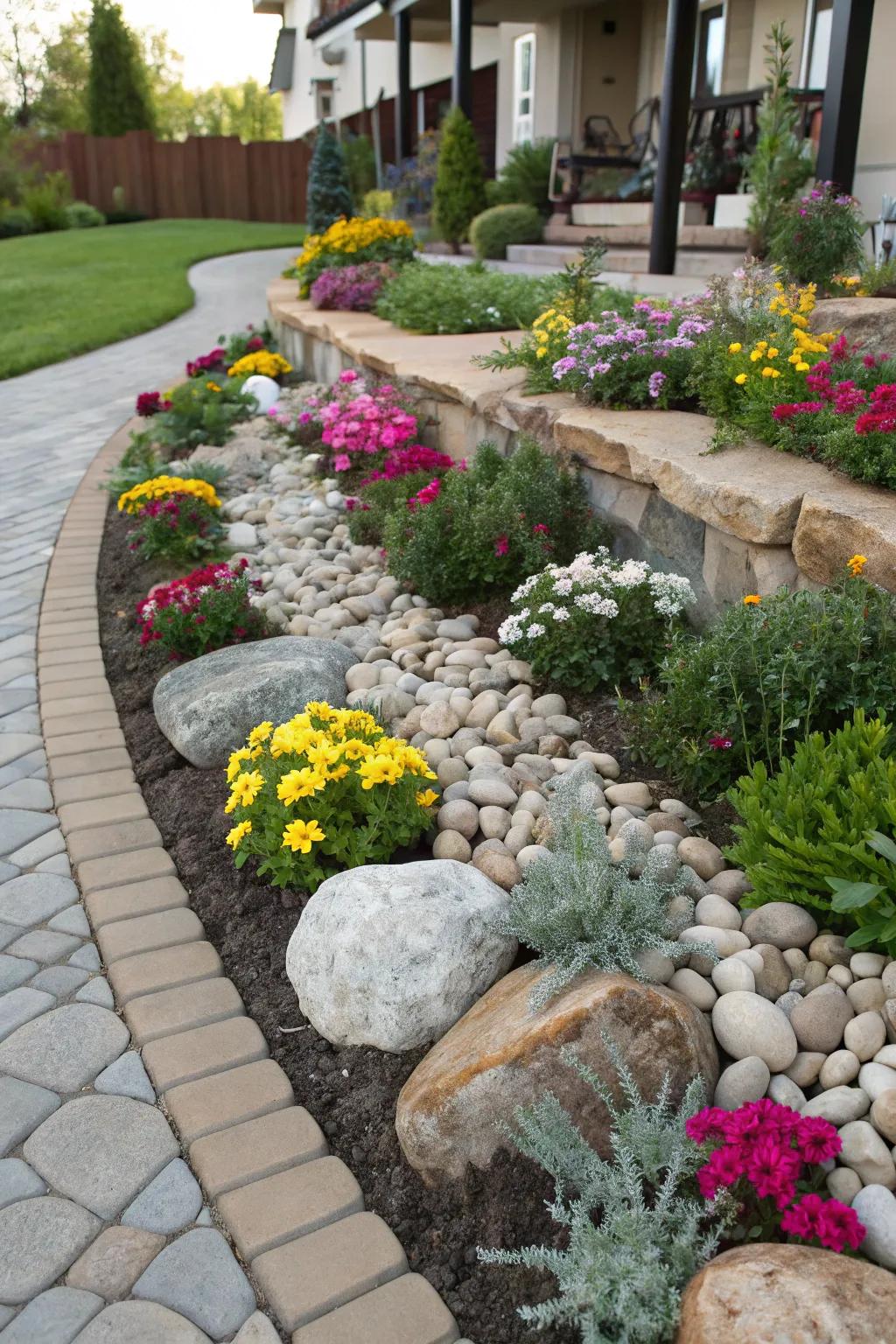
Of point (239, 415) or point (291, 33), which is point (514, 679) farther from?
point (291, 33)

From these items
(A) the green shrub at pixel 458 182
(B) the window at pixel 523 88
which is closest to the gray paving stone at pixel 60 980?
(A) the green shrub at pixel 458 182

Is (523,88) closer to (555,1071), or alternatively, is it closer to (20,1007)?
(20,1007)

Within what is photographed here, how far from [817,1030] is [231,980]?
128cm

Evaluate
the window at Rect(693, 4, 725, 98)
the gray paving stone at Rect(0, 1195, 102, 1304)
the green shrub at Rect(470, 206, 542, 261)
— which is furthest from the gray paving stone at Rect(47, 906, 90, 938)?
the window at Rect(693, 4, 725, 98)

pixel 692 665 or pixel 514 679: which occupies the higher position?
pixel 692 665

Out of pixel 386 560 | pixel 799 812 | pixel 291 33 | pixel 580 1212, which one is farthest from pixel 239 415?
pixel 291 33

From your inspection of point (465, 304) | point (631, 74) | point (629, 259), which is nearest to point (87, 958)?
point (465, 304)

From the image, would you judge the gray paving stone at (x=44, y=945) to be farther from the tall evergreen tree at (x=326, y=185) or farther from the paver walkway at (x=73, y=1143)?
the tall evergreen tree at (x=326, y=185)

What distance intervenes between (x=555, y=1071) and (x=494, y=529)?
2.40 metres

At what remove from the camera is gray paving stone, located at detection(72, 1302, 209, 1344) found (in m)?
1.73

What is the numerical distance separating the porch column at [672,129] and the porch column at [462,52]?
4.89 m

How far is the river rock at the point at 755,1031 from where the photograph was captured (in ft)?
6.79

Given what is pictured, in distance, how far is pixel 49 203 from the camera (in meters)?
22.7

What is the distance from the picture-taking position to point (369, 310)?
8727mm
